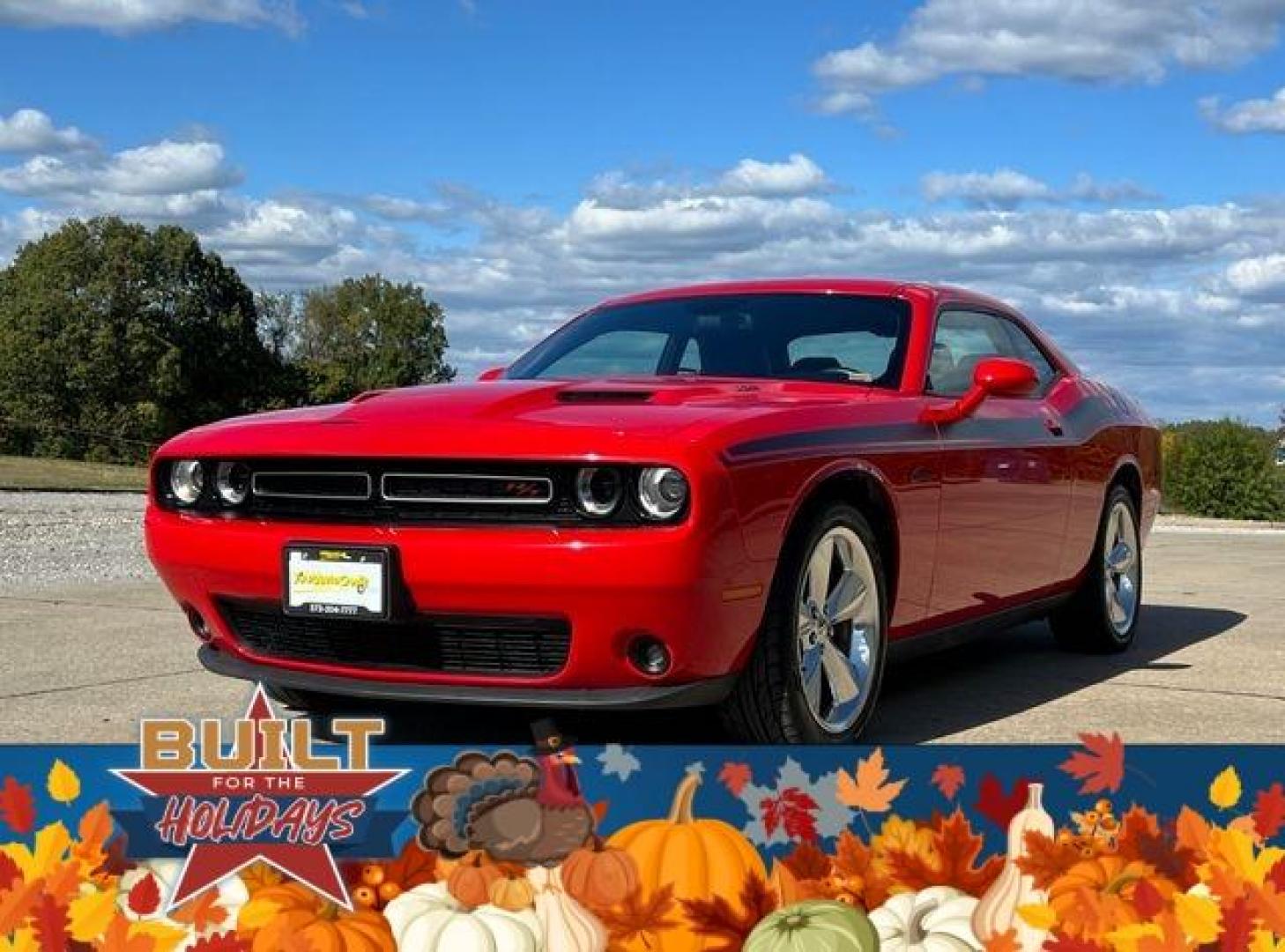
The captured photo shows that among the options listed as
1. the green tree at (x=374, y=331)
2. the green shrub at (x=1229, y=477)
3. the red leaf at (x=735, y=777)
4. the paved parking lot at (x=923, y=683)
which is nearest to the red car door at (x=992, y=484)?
the paved parking lot at (x=923, y=683)

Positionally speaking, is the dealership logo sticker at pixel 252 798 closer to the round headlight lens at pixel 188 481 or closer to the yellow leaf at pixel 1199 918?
the yellow leaf at pixel 1199 918

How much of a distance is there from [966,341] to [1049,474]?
559 mm

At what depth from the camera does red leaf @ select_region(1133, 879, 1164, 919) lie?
235 cm

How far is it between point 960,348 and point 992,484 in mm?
552

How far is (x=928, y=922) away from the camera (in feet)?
7.93

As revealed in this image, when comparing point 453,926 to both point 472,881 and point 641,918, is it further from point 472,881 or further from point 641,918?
point 641,918

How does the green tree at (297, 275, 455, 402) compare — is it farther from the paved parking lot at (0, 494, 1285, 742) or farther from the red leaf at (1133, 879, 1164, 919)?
the red leaf at (1133, 879, 1164, 919)

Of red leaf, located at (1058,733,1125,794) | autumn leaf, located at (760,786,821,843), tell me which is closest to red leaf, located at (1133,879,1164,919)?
red leaf, located at (1058,733,1125,794)

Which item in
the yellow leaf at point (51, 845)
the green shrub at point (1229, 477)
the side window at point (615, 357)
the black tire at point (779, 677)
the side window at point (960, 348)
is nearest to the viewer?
the yellow leaf at point (51, 845)

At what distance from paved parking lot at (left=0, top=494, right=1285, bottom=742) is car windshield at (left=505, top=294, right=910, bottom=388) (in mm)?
1094

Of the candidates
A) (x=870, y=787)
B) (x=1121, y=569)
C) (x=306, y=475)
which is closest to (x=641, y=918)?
(x=870, y=787)

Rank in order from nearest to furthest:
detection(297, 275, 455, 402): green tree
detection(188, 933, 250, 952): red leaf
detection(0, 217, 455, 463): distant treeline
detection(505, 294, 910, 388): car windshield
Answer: detection(188, 933, 250, 952): red leaf, detection(505, 294, 910, 388): car windshield, detection(0, 217, 455, 463): distant treeline, detection(297, 275, 455, 402): green tree

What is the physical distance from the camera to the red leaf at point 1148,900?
7.70 ft

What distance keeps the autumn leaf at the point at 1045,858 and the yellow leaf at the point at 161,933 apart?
1.19 metres
